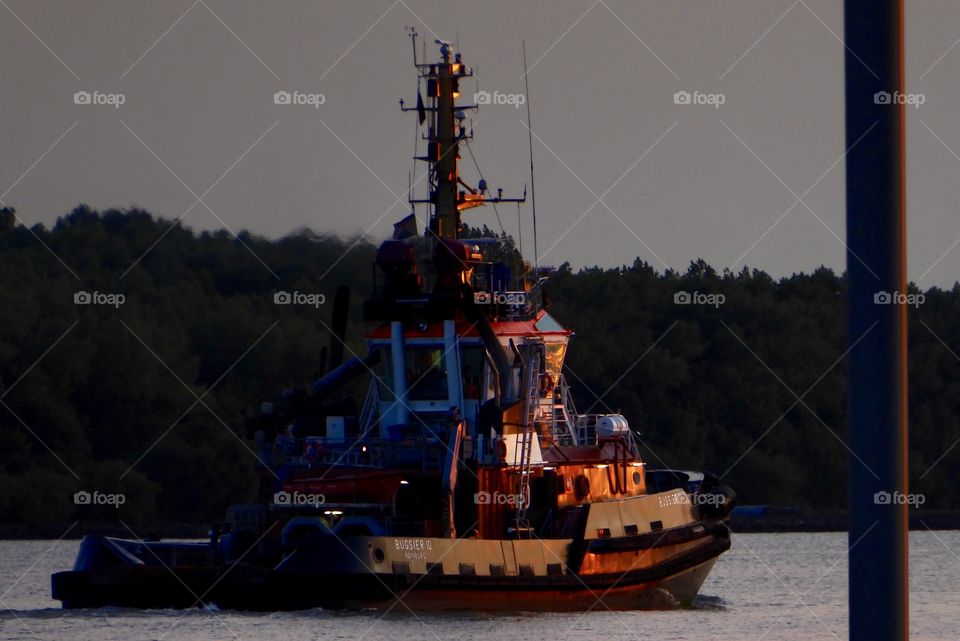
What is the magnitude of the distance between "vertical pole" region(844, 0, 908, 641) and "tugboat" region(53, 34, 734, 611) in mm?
19596

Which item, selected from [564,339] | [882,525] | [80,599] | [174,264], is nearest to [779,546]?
[174,264]

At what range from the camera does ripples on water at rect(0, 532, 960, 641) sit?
79.2ft

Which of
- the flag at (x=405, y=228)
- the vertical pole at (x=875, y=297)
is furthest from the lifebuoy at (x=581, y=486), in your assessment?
the vertical pole at (x=875, y=297)

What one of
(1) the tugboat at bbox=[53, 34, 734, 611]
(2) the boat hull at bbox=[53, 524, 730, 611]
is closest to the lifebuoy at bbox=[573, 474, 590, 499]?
(1) the tugboat at bbox=[53, 34, 734, 611]

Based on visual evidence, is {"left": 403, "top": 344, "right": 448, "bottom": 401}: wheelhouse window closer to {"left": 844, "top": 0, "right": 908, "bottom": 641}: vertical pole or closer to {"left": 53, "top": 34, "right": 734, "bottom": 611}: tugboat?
{"left": 53, "top": 34, "right": 734, "bottom": 611}: tugboat

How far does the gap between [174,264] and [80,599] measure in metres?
30.8

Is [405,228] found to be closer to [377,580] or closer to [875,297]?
[377,580]

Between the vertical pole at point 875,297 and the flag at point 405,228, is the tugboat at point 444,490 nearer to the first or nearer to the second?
the flag at point 405,228

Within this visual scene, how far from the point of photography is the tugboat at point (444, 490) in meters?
25.6

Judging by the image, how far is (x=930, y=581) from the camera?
127 ft

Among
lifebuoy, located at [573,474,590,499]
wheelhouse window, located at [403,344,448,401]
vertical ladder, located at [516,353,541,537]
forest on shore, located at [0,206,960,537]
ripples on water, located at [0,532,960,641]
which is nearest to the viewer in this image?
ripples on water, located at [0,532,960,641]

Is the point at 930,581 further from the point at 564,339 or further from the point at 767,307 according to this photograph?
the point at 767,307

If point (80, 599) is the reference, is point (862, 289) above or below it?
above

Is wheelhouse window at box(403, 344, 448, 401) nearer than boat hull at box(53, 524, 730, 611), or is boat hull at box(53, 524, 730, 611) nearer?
boat hull at box(53, 524, 730, 611)
